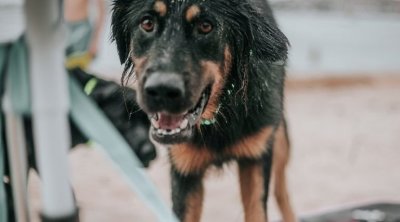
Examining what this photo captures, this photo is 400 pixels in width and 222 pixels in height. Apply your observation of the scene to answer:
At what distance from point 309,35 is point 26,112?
519 cm

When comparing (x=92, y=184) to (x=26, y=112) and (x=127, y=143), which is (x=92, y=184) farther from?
(x=26, y=112)

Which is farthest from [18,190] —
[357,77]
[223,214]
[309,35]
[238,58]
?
[309,35]

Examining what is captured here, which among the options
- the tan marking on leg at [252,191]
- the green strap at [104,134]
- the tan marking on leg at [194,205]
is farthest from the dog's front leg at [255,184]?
the green strap at [104,134]

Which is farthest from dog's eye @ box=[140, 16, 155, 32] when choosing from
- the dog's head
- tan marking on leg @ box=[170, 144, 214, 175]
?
tan marking on leg @ box=[170, 144, 214, 175]

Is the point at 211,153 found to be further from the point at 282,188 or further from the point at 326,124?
the point at 326,124

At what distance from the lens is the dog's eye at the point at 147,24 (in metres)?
0.97

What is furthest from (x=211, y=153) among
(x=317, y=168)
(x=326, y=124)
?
(x=326, y=124)

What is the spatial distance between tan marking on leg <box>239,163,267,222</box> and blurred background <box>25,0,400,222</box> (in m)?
0.06

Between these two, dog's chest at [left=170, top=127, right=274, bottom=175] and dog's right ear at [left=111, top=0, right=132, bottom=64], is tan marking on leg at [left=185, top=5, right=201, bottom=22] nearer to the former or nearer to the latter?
dog's right ear at [left=111, top=0, right=132, bottom=64]

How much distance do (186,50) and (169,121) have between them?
113 mm

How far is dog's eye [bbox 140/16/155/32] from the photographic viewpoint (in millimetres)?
972

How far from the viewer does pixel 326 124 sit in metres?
4.14

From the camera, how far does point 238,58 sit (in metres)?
1.09

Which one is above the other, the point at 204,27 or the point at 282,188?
the point at 204,27
